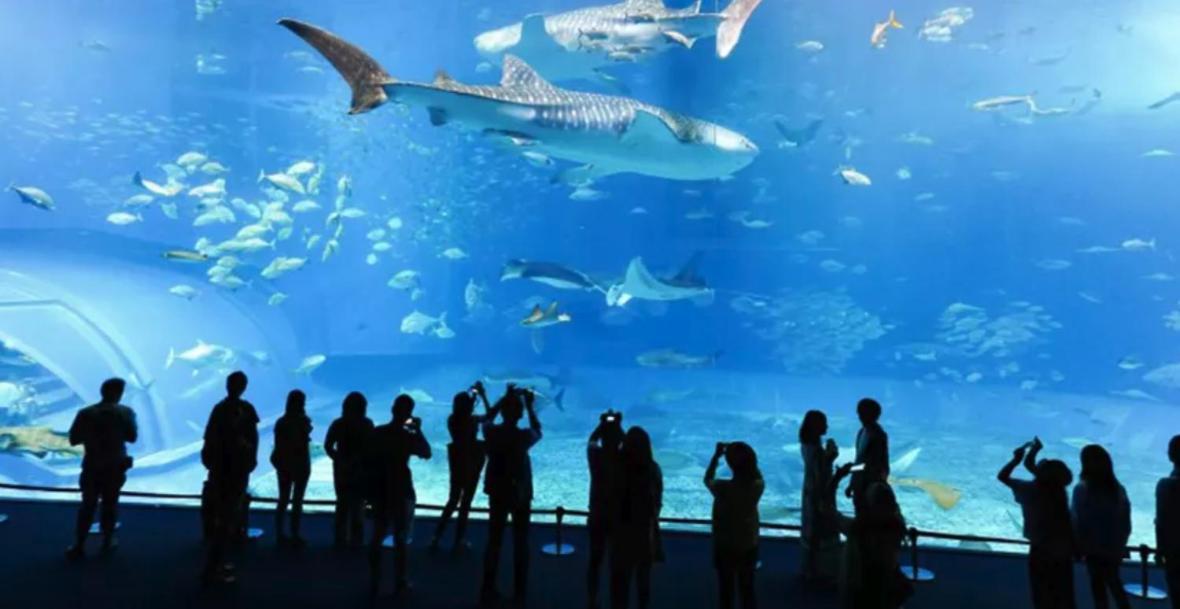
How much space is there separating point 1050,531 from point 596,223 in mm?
33594

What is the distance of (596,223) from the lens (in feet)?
118

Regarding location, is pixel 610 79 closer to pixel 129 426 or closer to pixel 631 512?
pixel 129 426

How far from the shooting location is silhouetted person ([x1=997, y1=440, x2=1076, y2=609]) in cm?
281

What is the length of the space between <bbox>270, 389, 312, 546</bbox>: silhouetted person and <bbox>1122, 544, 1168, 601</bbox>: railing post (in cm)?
451

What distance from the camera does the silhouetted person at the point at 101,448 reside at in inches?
145

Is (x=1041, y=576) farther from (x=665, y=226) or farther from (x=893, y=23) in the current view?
(x=665, y=226)

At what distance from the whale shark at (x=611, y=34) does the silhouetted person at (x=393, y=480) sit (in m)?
5.74

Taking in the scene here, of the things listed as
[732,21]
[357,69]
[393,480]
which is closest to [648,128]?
[732,21]

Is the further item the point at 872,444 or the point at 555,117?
the point at 555,117

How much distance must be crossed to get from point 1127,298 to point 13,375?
5235cm

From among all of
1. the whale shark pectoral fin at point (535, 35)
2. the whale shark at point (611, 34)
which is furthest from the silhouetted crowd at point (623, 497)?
the whale shark pectoral fin at point (535, 35)

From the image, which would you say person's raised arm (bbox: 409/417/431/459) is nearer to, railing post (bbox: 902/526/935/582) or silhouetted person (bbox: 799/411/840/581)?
silhouetted person (bbox: 799/411/840/581)

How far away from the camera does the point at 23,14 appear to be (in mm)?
23375

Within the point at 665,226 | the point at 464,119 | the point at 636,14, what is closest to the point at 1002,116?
the point at 665,226
